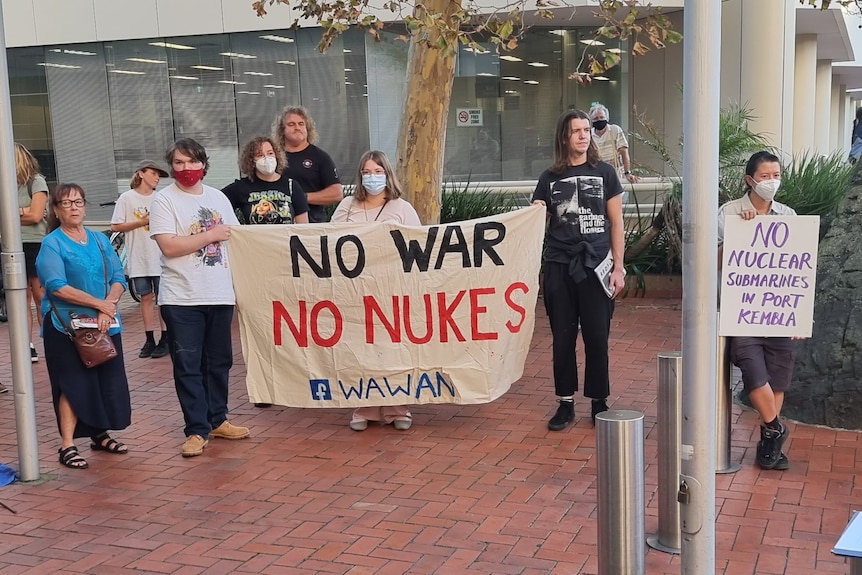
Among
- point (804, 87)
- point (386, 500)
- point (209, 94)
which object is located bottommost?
point (386, 500)

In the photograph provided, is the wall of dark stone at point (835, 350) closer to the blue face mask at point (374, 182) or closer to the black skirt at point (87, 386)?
the blue face mask at point (374, 182)

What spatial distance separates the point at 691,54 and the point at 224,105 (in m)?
14.7

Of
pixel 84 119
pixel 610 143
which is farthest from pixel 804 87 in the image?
pixel 84 119

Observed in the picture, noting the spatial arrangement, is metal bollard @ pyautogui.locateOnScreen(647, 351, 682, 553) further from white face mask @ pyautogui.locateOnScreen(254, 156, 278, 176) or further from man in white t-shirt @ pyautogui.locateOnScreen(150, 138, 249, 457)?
white face mask @ pyautogui.locateOnScreen(254, 156, 278, 176)

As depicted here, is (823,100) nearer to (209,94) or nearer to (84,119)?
(209,94)

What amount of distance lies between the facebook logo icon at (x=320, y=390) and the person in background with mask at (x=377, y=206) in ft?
0.95

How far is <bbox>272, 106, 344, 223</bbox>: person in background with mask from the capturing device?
7637mm

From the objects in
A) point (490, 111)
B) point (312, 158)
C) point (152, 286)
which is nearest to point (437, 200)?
point (312, 158)

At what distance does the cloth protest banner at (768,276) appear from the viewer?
5160 mm

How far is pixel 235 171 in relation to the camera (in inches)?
671

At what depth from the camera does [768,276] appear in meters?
5.23

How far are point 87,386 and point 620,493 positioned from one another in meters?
3.61

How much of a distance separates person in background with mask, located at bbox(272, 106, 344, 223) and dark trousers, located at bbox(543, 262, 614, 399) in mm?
2155

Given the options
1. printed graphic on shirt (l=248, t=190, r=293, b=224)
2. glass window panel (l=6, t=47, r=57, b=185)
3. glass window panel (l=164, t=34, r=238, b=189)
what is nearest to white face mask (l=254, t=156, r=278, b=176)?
printed graphic on shirt (l=248, t=190, r=293, b=224)
